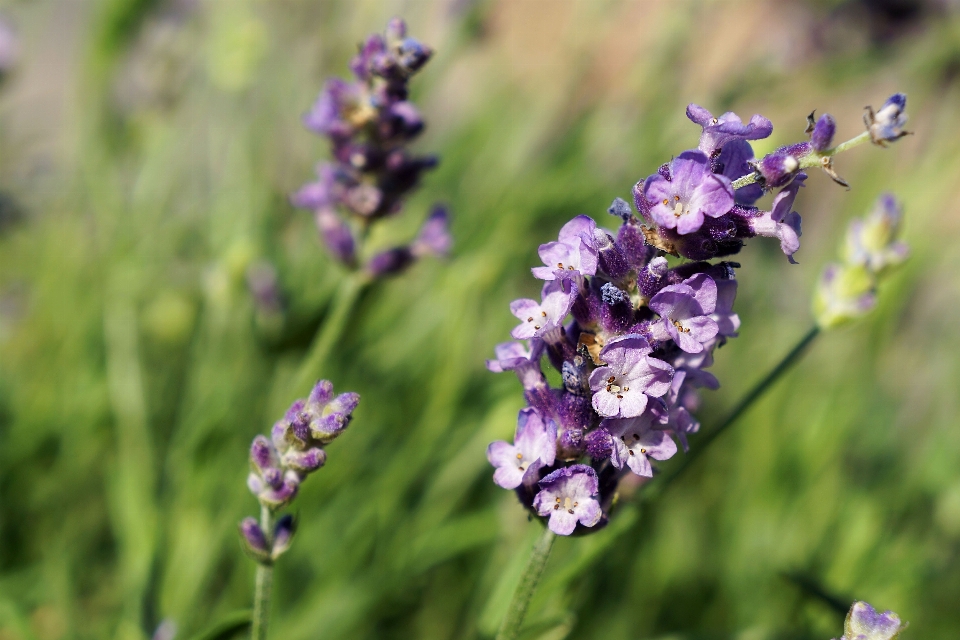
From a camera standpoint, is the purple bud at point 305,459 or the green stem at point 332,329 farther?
the green stem at point 332,329

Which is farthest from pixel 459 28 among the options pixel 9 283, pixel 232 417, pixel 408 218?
pixel 9 283

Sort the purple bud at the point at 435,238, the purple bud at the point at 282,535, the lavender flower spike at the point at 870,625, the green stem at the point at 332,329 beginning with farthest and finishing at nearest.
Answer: the purple bud at the point at 435,238 < the green stem at the point at 332,329 < the purple bud at the point at 282,535 < the lavender flower spike at the point at 870,625

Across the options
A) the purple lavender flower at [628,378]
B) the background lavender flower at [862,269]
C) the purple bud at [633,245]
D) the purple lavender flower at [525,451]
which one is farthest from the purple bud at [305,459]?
the background lavender flower at [862,269]

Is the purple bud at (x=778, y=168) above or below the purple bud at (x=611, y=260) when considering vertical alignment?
below

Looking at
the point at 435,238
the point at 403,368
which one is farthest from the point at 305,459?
the point at 403,368

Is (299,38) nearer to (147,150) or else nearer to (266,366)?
(147,150)

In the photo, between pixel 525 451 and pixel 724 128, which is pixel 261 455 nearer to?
pixel 525 451

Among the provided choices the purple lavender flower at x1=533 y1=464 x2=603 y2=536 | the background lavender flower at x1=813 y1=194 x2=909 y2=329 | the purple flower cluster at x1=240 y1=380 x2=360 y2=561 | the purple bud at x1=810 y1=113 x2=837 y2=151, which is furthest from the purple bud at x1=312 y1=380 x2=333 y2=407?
the background lavender flower at x1=813 y1=194 x2=909 y2=329

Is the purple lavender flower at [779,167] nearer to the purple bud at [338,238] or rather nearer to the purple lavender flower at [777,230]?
the purple lavender flower at [777,230]
